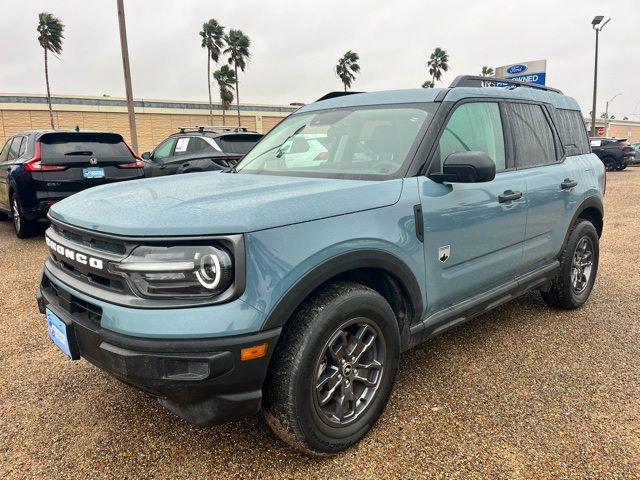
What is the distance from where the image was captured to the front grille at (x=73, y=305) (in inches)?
79.7

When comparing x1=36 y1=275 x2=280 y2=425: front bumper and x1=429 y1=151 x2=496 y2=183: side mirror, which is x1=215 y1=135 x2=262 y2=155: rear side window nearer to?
x1=429 y1=151 x2=496 y2=183: side mirror

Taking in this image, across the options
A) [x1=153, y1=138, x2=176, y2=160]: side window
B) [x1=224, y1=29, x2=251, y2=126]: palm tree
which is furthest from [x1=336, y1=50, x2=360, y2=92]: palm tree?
[x1=153, y1=138, x2=176, y2=160]: side window

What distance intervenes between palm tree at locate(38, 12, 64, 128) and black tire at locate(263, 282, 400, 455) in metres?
34.6

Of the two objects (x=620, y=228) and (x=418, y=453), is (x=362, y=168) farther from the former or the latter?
(x=620, y=228)

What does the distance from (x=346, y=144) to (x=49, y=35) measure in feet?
122

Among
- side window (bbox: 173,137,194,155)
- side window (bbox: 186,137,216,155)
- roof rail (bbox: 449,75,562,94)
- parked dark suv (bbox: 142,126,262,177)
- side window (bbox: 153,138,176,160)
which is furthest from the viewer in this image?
side window (bbox: 153,138,176,160)

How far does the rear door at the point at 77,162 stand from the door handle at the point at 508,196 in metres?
5.94

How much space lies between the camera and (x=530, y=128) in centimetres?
355

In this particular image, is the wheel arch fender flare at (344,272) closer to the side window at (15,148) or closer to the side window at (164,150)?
the side window at (15,148)

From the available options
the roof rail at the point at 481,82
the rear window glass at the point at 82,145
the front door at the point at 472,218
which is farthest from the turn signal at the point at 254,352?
the rear window glass at the point at 82,145

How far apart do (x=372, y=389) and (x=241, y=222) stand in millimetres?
1158

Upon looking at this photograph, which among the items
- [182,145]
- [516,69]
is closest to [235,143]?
[182,145]

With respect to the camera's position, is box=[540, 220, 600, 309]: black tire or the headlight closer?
the headlight

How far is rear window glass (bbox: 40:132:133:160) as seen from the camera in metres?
6.77
